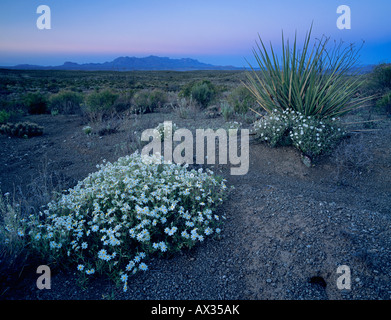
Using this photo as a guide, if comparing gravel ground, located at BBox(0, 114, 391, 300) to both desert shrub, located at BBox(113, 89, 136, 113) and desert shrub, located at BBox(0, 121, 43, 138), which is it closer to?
desert shrub, located at BBox(0, 121, 43, 138)

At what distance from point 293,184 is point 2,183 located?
548 centimetres

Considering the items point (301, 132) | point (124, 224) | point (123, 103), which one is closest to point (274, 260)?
point (124, 224)

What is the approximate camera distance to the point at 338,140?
221 inches

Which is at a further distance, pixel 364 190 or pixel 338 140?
pixel 338 140

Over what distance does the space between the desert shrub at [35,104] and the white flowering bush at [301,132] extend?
11447 mm

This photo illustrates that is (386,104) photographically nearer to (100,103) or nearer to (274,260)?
(274,260)

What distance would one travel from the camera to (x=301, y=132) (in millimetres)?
5023

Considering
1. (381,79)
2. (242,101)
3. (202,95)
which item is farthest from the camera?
(202,95)

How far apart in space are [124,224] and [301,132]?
3.66 m

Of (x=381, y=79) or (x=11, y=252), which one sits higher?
(x=381, y=79)

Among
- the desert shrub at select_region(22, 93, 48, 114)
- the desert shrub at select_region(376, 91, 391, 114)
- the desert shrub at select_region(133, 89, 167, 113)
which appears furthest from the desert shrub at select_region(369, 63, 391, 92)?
the desert shrub at select_region(22, 93, 48, 114)

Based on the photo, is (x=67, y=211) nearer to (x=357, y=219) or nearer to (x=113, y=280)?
(x=113, y=280)

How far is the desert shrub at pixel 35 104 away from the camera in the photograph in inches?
499
